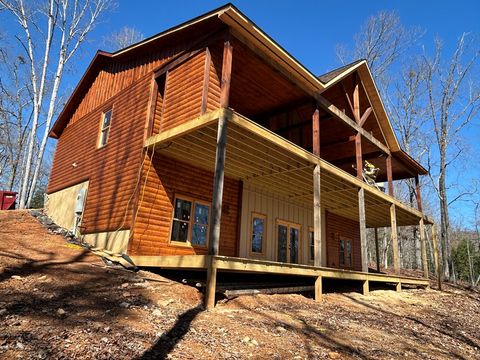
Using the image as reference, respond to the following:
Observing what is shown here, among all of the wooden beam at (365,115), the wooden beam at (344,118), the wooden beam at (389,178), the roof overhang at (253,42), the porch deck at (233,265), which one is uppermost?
the wooden beam at (365,115)

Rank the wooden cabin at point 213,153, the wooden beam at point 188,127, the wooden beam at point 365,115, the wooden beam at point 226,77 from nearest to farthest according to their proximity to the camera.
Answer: the wooden beam at point 188,127 < the wooden beam at point 226,77 < the wooden cabin at point 213,153 < the wooden beam at point 365,115

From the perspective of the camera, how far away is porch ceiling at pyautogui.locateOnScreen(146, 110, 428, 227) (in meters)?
9.08

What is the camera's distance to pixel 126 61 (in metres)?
13.9

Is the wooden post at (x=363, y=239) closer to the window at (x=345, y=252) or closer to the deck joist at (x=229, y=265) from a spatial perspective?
the deck joist at (x=229, y=265)

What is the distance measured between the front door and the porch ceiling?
1254mm

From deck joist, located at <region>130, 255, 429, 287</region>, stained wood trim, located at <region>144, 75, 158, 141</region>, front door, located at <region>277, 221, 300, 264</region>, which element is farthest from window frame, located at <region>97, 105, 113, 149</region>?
front door, located at <region>277, 221, 300, 264</region>

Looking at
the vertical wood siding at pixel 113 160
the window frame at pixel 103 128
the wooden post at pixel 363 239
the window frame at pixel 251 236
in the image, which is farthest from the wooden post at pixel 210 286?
the window frame at pixel 103 128

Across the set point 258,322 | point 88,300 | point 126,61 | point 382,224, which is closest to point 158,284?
point 88,300

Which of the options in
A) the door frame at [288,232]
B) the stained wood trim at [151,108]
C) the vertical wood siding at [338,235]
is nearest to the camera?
the stained wood trim at [151,108]

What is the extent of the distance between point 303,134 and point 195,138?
7782mm

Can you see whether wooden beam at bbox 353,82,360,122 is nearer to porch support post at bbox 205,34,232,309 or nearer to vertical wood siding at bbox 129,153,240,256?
vertical wood siding at bbox 129,153,240,256

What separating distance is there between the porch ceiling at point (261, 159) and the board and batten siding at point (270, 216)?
340 millimetres

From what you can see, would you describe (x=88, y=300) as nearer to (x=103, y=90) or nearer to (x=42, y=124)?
(x=103, y=90)

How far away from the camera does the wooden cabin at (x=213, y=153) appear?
9336mm
